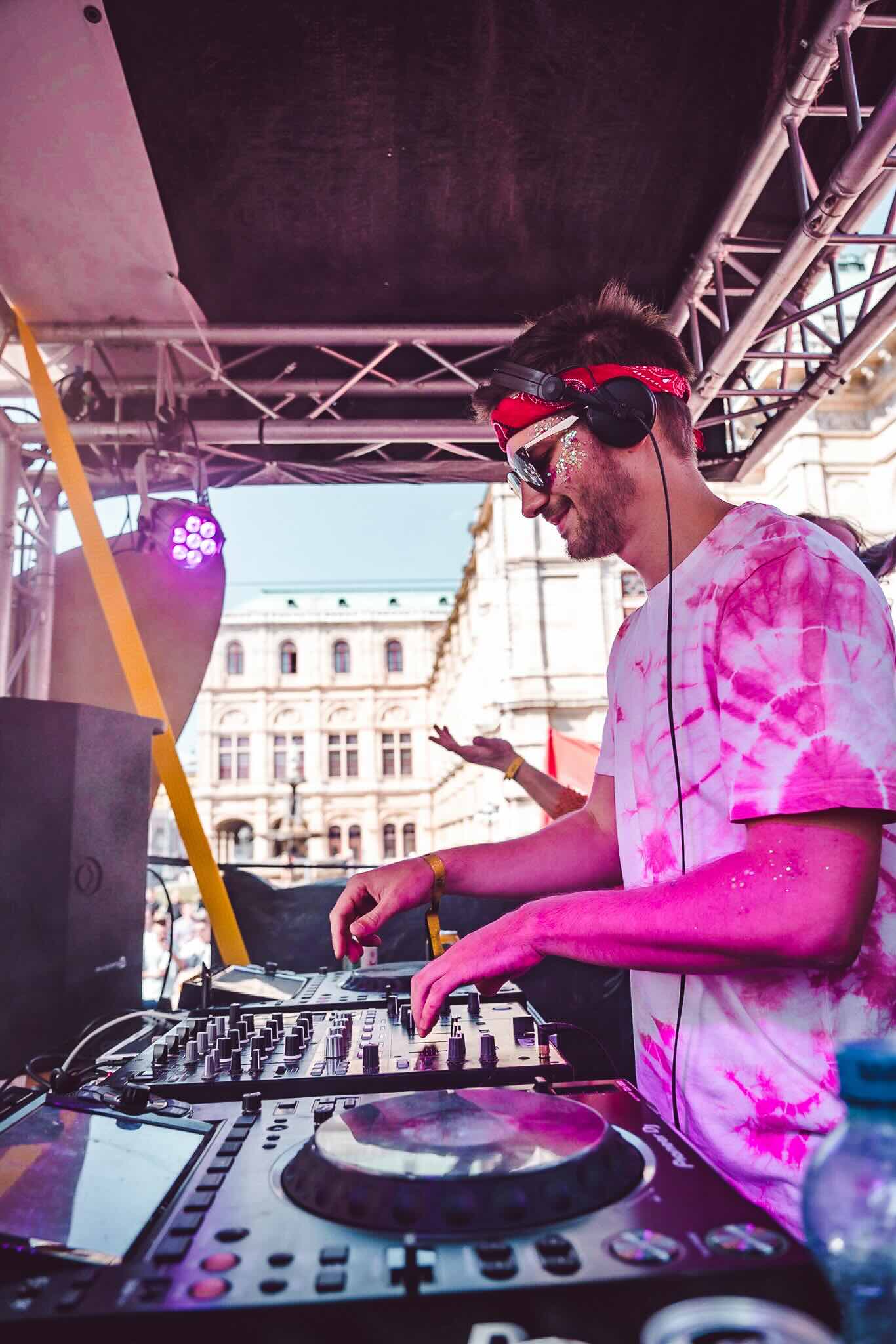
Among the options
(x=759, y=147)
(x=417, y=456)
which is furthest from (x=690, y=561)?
(x=417, y=456)

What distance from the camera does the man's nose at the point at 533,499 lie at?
142 centimetres

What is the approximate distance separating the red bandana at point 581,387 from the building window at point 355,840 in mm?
44949

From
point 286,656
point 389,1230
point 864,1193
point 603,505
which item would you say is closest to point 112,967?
point 603,505

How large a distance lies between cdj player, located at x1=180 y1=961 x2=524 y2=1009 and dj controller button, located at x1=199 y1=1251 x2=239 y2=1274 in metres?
1.04

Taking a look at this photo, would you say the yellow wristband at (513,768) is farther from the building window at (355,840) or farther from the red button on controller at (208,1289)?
the building window at (355,840)

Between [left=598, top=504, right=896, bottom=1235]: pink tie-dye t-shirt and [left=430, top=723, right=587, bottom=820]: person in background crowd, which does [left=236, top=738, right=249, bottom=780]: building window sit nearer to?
[left=430, top=723, right=587, bottom=820]: person in background crowd

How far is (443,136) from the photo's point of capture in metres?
3.10

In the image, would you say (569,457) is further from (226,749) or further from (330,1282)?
(226,749)

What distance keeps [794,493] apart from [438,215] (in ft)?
53.9

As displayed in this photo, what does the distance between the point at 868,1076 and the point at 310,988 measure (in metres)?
1.69

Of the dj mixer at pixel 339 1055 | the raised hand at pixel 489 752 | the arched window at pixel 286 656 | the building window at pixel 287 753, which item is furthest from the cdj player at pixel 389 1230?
the arched window at pixel 286 656

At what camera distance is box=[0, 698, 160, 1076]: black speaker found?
70.6 inches

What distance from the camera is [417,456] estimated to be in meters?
5.05

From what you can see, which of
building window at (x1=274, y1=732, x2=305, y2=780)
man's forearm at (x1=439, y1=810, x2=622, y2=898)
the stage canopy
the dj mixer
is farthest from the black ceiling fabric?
building window at (x1=274, y1=732, x2=305, y2=780)
